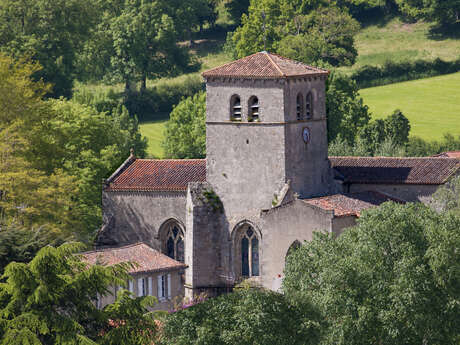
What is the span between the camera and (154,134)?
359 ft

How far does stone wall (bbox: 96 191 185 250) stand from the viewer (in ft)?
219

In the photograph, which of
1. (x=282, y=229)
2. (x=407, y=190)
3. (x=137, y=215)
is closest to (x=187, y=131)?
(x=137, y=215)

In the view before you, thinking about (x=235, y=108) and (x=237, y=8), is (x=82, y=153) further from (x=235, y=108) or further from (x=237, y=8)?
(x=237, y=8)

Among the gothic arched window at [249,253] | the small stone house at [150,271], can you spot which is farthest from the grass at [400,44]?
the small stone house at [150,271]

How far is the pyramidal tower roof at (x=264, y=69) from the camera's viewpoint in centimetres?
6278

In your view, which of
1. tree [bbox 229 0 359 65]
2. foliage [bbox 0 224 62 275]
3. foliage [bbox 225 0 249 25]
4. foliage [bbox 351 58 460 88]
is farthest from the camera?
foliage [bbox 225 0 249 25]

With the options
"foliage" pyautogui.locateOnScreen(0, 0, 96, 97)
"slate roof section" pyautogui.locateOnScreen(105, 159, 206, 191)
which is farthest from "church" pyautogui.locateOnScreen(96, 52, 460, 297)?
"foliage" pyautogui.locateOnScreen(0, 0, 96, 97)

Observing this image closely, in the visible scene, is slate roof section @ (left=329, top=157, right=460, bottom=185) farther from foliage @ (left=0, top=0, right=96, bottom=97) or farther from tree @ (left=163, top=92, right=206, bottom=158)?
foliage @ (left=0, top=0, right=96, bottom=97)

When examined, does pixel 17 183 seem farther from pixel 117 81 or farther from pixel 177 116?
pixel 117 81

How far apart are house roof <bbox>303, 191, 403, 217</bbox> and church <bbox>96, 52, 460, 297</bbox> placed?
0.09 metres

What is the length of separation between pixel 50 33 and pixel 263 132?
5621cm

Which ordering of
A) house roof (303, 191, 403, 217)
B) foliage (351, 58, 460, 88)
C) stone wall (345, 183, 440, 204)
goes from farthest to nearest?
foliage (351, 58, 460, 88), stone wall (345, 183, 440, 204), house roof (303, 191, 403, 217)

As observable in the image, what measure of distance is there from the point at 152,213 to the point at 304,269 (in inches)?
797

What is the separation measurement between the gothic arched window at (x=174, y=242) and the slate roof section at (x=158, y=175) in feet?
6.77
